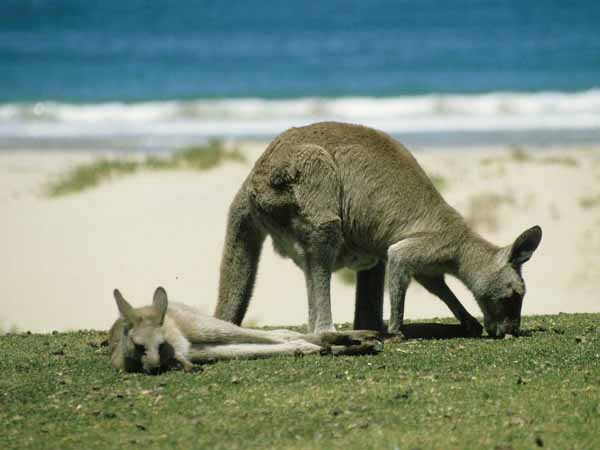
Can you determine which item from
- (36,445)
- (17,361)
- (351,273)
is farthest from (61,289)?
(36,445)

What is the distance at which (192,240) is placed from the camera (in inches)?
563

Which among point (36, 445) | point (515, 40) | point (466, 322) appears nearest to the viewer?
point (36, 445)

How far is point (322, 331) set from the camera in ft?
26.5

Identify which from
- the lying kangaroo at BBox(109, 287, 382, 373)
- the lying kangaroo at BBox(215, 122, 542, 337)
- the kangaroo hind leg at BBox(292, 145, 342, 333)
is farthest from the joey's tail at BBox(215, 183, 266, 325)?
the lying kangaroo at BBox(109, 287, 382, 373)

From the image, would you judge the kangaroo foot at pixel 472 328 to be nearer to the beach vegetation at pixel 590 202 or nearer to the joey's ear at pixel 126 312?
the joey's ear at pixel 126 312

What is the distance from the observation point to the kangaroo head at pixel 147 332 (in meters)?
6.91

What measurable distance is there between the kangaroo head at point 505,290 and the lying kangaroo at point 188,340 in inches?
39.1

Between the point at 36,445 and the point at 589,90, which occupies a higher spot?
the point at 589,90

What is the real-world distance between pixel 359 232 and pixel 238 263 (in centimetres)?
91

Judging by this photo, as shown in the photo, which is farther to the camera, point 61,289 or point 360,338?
point 61,289

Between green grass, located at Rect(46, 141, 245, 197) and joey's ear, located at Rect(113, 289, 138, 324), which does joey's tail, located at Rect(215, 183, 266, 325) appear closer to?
joey's ear, located at Rect(113, 289, 138, 324)

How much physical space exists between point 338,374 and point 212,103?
1051 inches

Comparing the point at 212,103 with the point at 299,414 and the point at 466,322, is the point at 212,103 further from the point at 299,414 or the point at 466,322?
the point at 299,414

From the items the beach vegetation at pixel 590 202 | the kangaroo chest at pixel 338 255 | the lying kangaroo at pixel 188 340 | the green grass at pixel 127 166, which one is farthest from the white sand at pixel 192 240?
the lying kangaroo at pixel 188 340
